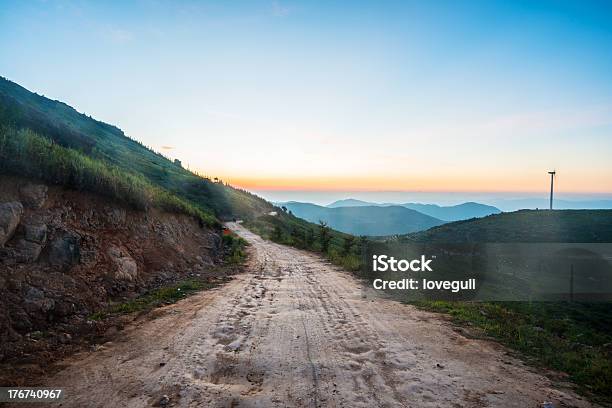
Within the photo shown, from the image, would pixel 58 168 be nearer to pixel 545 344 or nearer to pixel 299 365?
pixel 299 365

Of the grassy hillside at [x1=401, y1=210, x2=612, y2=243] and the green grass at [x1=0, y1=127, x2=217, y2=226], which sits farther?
the grassy hillside at [x1=401, y1=210, x2=612, y2=243]

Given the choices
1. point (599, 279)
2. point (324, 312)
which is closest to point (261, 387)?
point (324, 312)

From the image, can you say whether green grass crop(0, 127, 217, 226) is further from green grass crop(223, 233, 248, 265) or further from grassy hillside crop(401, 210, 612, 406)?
grassy hillside crop(401, 210, 612, 406)

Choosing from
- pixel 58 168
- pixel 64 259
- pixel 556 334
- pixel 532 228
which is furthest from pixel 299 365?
pixel 532 228

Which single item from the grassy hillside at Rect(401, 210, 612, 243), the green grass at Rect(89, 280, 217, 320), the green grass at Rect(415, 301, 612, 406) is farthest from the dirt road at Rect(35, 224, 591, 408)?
the grassy hillside at Rect(401, 210, 612, 243)

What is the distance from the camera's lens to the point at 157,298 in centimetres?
989

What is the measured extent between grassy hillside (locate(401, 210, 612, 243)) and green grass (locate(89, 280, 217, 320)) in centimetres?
4006

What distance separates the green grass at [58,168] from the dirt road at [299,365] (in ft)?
18.5

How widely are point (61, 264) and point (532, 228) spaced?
61149mm

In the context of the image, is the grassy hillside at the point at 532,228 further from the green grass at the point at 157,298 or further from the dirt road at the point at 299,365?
the dirt road at the point at 299,365

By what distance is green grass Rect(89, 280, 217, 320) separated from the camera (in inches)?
330

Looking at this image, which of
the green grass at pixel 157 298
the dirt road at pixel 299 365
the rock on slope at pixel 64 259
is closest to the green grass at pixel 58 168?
the rock on slope at pixel 64 259

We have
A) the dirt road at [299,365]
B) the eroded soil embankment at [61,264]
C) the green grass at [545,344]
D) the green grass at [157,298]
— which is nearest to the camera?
the dirt road at [299,365]

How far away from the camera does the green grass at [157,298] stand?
27.5 ft
